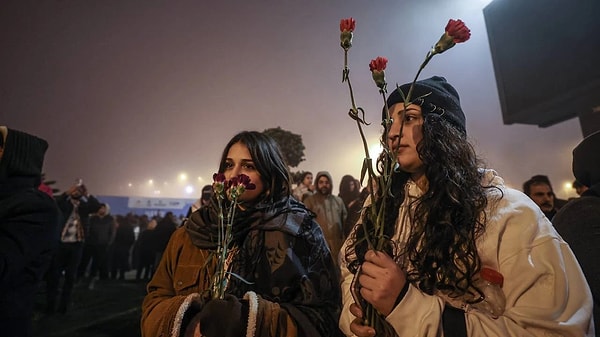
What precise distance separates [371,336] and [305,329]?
40 cm

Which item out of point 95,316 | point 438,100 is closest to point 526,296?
point 438,100

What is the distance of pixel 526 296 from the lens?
0.84m

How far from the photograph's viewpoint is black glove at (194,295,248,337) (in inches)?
38.8

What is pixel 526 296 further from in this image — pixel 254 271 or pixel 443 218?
pixel 254 271

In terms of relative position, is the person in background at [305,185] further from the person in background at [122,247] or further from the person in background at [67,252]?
the person in background at [122,247]

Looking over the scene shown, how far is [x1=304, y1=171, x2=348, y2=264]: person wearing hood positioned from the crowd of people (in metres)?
2.43

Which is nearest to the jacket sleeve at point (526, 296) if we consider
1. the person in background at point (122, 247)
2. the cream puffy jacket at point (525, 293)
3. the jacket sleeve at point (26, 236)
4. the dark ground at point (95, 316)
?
the cream puffy jacket at point (525, 293)

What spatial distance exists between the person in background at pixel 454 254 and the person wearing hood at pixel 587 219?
49 centimetres

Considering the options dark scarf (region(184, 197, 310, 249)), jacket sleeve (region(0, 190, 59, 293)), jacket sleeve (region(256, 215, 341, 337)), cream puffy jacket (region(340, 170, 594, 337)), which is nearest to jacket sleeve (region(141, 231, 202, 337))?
dark scarf (region(184, 197, 310, 249))

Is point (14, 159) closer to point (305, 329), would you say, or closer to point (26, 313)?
point (26, 313)

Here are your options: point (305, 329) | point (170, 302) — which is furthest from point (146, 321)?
point (305, 329)

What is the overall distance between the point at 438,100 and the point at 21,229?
2.34 meters

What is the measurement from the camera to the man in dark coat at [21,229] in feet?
5.57

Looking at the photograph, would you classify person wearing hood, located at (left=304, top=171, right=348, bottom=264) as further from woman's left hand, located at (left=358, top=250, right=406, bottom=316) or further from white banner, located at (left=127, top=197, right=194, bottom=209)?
white banner, located at (left=127, top=197, right=194, bottom=209)
